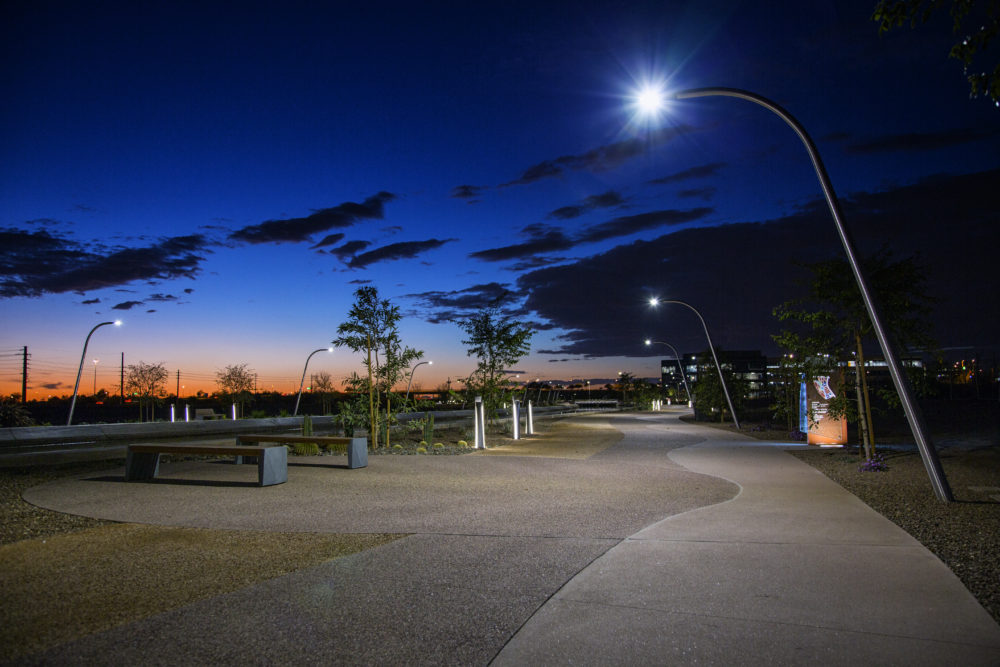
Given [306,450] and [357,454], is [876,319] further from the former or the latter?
[306,450]

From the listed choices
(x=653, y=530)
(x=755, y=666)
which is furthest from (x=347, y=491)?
(x=755, y=666)

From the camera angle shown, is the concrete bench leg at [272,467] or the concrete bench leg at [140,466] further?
the concrete bench leg at [140,466]

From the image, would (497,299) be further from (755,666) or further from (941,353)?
(755,666)

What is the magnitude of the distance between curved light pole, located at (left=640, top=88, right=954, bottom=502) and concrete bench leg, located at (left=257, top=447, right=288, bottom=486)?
9531 millimetres

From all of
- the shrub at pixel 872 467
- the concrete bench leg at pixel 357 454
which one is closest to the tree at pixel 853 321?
the shrub at pixel 872 467

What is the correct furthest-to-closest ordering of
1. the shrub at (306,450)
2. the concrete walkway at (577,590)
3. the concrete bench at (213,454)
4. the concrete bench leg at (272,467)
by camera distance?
the shrub at (306,450) < the concrete bench at (213,454) < the concrete bench leg at (272,467) < the concrete walkway at (577,590)

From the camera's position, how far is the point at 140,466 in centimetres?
1080

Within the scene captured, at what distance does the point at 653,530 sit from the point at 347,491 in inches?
199

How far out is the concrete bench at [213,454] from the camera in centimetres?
1007

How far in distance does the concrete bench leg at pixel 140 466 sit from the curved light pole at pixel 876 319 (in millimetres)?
11644

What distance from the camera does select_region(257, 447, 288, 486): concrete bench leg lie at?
32.7ft

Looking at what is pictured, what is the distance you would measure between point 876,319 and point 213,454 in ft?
36.0

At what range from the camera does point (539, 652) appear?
348cm

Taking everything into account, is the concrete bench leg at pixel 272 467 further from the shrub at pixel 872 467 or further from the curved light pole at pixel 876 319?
the shrub at pixel 872 467
